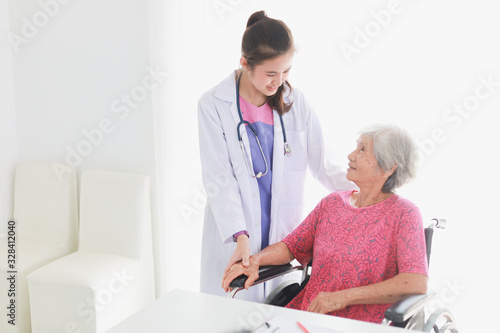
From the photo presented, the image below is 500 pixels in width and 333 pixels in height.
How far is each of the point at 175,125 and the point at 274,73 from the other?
1.00 metres

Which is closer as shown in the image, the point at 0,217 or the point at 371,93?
the point at 371,93

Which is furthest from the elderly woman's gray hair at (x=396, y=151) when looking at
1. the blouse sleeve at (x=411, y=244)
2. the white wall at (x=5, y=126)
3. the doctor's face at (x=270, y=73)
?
the white wall at (x=5, y=126)

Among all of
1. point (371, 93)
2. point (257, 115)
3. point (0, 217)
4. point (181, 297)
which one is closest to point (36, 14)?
point (0, 217)

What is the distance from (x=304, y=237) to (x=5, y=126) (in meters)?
2.06

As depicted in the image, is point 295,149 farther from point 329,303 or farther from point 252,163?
point 329,303

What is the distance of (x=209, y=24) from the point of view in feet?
8.01

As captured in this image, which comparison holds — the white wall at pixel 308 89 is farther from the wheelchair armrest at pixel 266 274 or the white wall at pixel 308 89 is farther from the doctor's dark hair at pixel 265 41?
the wheelchair armrest at pixel 266 274

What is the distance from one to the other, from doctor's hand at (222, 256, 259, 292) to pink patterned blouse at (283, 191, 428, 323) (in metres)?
0.22

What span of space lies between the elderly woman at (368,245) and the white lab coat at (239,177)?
136mm

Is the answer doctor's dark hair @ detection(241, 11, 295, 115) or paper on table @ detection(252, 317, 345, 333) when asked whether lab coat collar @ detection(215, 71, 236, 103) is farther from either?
paper on table @ detection(252, 317, 345, 333)

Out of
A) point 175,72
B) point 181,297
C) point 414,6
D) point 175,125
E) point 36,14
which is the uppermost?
point 36,14

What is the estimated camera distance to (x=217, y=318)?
1.33 meters

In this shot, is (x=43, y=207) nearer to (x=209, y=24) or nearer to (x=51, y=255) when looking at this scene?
(x=51, y=255)

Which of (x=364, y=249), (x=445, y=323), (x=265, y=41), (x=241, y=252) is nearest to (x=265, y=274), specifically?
(x=241, y=252)
